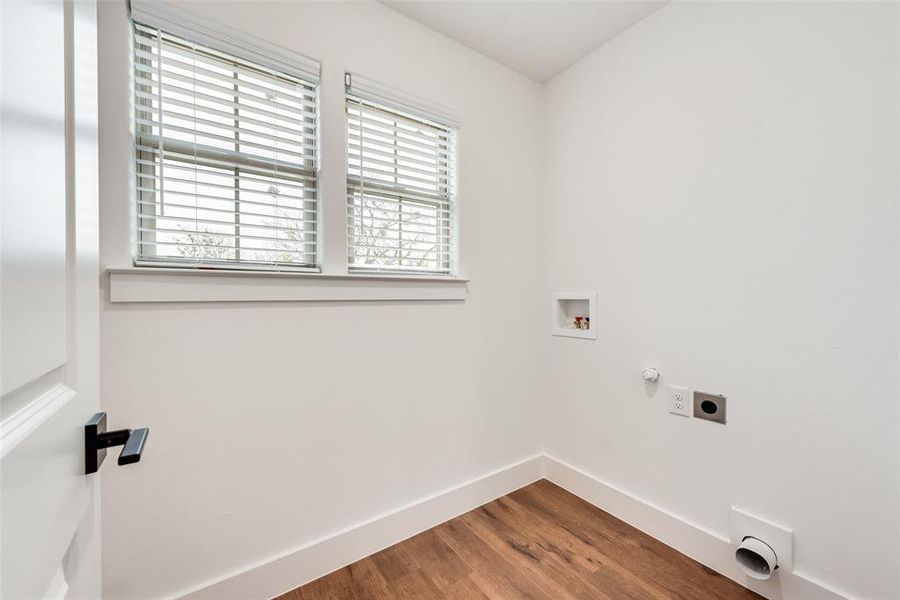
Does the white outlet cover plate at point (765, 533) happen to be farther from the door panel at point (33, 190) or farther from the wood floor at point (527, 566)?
the door panel at point (33, 190)

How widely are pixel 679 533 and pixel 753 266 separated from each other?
4.00 feet

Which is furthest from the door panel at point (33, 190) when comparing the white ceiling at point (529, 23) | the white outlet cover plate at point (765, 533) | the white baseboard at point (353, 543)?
the white outlet cover plate at point (765, 533)

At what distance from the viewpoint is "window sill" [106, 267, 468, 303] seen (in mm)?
1169

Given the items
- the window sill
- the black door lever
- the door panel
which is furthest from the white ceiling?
the black door lever

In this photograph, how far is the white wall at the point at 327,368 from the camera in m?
1.18

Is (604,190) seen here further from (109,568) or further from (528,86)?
(109,568)

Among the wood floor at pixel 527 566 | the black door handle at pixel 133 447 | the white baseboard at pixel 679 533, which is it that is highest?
the black door handle at pixel 133 447

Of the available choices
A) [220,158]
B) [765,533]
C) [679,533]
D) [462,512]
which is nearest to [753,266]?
[765,533]

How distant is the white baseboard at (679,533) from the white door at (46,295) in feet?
6.62

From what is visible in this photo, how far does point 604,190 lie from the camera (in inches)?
76.9

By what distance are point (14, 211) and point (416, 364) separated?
1511mm

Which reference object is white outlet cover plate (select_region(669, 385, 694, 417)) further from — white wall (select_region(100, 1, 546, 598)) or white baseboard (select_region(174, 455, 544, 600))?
white baseboard (select_region(174, 455, 544, 600))

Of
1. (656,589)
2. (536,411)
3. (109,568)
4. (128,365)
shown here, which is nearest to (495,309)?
(536,411)

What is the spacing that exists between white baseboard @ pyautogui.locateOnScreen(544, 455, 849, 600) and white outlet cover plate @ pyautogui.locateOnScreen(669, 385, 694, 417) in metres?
0.49
